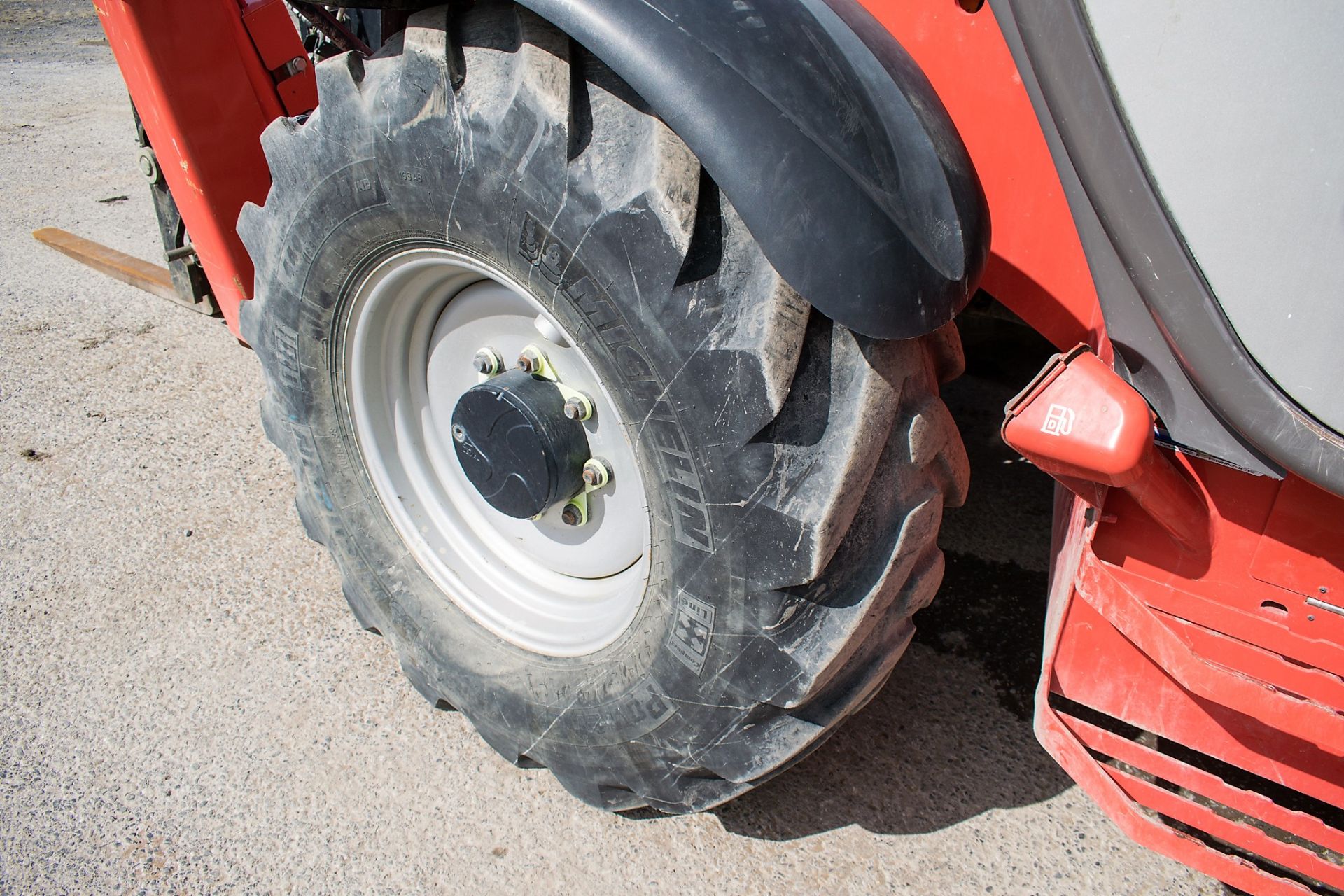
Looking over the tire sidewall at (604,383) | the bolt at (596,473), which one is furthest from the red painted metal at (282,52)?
the bolt at (596,473)

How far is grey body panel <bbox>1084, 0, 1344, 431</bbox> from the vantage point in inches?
30.9

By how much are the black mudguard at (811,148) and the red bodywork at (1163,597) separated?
0.18 meters

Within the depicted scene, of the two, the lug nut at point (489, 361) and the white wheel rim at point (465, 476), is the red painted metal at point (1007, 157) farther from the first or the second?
the lug nut at point (489, 361)

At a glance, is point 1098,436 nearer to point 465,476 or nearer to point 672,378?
point 672,378

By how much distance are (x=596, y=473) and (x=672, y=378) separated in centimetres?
42

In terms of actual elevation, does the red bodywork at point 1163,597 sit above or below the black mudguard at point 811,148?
below

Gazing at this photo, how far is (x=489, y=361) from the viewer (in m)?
1.57

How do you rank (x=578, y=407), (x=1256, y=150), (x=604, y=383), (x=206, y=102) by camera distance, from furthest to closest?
(x=206, y=102) → (x=578, y=407) → (x=604, y=383) → (x=1256, y=150)

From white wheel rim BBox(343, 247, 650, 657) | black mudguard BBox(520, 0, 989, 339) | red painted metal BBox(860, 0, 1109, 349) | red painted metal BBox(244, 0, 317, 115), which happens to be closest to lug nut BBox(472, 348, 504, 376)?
white wheel rim BBox(343, 247, 650, 657)

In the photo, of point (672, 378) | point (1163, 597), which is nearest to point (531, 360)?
point (672, 378)

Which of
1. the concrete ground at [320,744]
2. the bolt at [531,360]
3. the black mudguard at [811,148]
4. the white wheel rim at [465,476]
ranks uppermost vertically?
the black mudguard at [811,148]

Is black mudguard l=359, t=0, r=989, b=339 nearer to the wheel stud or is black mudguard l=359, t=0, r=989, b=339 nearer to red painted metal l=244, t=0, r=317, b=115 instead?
the wheel stud

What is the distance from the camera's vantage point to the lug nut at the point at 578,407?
144 centimetres

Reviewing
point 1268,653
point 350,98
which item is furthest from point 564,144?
point 1268,653
